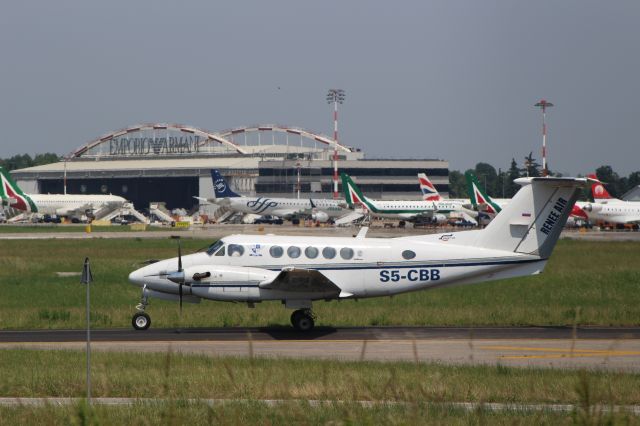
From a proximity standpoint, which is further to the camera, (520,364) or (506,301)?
A: (506,301)

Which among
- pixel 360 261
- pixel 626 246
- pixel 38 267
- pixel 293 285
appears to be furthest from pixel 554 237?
pixel 626 246

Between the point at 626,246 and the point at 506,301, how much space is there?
30.3m

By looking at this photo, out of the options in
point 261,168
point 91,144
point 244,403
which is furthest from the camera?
point 91,144

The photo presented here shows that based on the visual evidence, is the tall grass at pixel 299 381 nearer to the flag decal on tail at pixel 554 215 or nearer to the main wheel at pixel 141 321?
the main wheel at pixel 141 321

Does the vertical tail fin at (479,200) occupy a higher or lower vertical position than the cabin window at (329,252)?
higher

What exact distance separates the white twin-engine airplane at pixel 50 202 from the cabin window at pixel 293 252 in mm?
103297

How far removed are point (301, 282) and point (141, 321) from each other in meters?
4.71

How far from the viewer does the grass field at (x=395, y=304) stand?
89.9 ft

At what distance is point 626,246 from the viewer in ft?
194

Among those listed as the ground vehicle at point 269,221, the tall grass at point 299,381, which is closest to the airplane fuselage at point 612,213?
the ground vehicle at point 269,221

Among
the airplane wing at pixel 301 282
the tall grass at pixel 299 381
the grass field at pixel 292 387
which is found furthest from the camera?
the airplane wing at pixel 301 282

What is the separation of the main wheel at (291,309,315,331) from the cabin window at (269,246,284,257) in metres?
1.66

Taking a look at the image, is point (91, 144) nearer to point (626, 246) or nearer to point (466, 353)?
point (626, 246)

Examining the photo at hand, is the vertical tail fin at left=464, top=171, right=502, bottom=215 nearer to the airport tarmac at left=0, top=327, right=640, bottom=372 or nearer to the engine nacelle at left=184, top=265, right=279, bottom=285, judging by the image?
the airport tarmac at left=0, top=327, right=640, bottom=372
